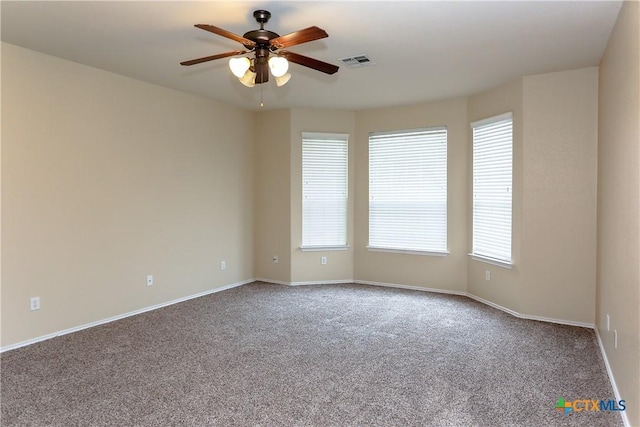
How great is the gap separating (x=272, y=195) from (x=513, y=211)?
3.32 metres

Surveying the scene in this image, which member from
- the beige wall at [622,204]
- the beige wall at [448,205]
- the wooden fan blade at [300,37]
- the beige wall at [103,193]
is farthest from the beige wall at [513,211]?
the beige wall at [103,193]

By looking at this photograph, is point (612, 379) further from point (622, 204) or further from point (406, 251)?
point (406, 251)

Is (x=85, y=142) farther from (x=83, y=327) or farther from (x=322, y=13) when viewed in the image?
(x=322, y=13)

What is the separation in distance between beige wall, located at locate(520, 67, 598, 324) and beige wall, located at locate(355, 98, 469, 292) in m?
1.08

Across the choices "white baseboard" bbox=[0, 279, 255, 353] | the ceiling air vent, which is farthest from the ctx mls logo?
"white baseboard" bbox=[0, 279, 255, 353]

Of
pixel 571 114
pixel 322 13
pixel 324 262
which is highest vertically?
pixel 322 13

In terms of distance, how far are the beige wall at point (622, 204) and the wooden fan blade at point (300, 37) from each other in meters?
1.78

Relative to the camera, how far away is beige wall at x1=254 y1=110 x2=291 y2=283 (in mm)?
5926

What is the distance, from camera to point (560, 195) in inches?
161

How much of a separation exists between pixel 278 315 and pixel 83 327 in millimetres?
1971

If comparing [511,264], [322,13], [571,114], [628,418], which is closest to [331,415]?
[628,418]

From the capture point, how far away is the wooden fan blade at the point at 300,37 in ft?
7.72

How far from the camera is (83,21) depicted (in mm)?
2994

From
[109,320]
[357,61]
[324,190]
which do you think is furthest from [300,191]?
[109,320]
